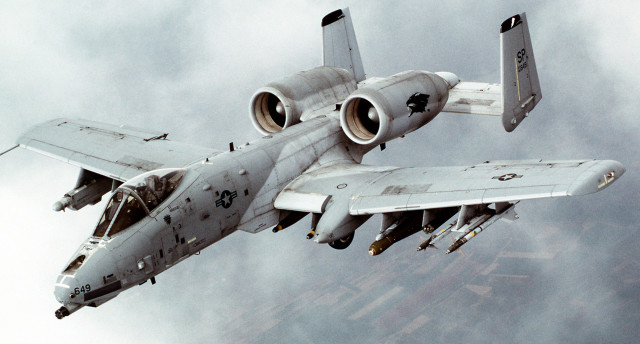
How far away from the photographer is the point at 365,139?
56.7 feet

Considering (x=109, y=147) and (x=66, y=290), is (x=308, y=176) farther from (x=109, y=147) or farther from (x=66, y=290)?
(x=66, y=290)

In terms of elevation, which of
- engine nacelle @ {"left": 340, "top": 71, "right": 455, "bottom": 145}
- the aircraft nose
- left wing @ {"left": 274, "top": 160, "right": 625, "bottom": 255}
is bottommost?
left wing @ {"left": 274, "top": 160, "right": 625, "bottom": 255}

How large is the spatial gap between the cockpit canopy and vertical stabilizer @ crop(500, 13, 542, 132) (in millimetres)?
7785

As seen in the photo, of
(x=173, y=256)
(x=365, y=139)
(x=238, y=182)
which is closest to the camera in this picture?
(x=173, y=256)

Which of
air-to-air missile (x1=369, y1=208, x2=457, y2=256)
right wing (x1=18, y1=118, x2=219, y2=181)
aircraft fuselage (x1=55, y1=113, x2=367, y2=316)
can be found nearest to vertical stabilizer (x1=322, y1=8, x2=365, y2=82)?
aircraft fuselage (x1=55, y1=113, x2=367, y2=316)

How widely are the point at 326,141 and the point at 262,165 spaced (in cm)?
220

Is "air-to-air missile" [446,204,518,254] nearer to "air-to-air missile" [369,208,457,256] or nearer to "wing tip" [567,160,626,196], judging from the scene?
"air-to-air missile" [369,208,457,256]

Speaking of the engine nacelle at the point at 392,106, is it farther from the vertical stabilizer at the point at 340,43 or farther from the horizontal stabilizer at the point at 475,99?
the vertical stabilizer at the point at 340,43

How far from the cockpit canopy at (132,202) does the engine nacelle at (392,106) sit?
497 cm

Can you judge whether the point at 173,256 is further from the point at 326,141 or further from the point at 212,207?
the point at 326,141

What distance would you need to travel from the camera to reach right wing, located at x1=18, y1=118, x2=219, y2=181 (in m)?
17.3

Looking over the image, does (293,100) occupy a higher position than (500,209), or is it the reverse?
(293,100)

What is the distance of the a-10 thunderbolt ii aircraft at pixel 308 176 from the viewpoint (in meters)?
13.5

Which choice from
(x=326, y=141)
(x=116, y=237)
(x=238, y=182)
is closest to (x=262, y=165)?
(x=238, y=182)
